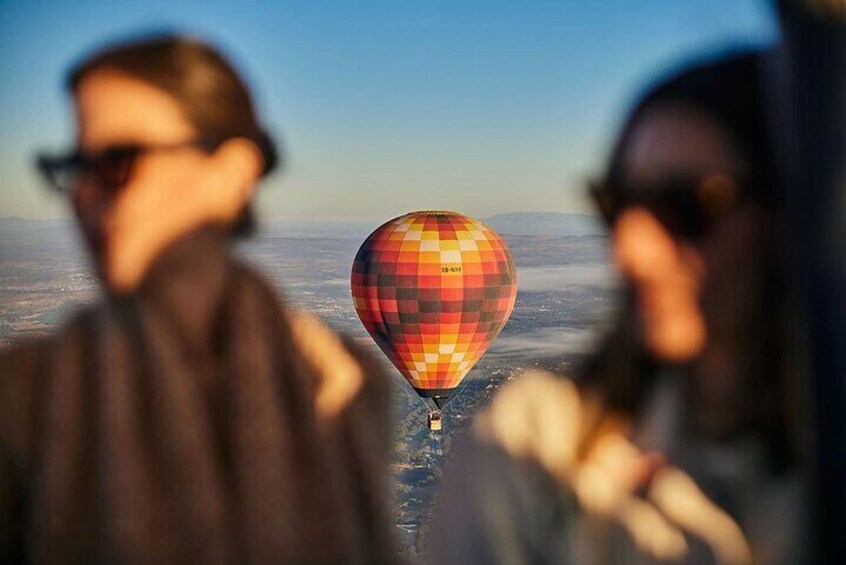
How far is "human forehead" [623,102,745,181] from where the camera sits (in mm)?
1202

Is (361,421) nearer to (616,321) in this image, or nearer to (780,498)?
(616,321)

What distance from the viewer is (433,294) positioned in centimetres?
866

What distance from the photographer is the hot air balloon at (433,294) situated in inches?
328

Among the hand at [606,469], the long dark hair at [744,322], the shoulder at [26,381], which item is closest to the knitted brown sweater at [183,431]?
the shoulder at [26,381]

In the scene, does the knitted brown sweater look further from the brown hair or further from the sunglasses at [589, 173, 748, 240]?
the sunglasses at [589, 173, 748, 240]

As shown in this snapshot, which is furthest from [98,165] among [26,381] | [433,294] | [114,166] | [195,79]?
[433,294]

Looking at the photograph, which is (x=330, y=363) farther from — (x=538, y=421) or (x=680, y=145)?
(x=680, y=145)

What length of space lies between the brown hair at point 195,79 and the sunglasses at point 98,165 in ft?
0.16

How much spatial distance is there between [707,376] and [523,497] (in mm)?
281

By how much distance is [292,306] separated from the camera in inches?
47.5

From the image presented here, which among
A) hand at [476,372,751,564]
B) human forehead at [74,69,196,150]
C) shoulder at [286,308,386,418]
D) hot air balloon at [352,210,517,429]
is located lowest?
hot air balloon at [352,210,517,429]

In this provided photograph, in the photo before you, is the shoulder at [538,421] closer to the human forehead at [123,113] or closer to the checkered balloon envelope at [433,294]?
the human forehead at [123,113]

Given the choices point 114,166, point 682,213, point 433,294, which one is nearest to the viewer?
point 114,166

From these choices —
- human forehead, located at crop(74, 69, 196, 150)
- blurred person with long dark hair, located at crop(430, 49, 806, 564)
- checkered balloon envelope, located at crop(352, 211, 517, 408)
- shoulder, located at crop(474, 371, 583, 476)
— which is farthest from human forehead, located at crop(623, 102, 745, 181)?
checkered balloon envelope, located at crop(352, 211, 517, 408)
